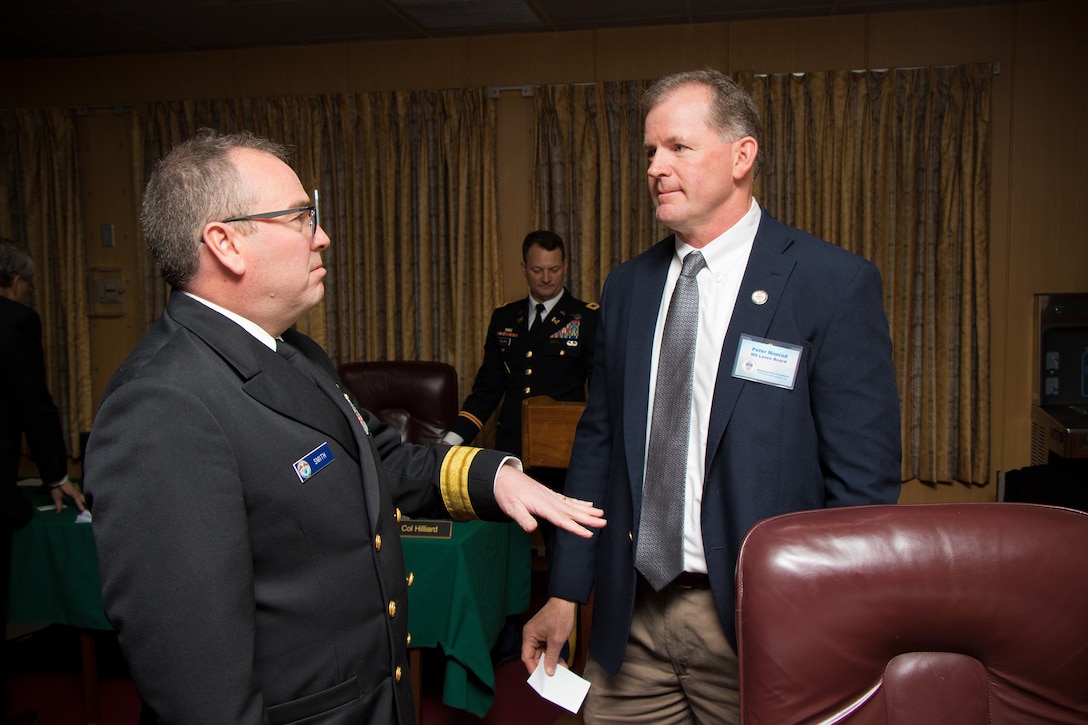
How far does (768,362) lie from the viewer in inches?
57.5

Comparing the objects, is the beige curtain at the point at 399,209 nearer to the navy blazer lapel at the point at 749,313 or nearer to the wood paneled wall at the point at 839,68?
the wood paneled wall at the point at 839,68

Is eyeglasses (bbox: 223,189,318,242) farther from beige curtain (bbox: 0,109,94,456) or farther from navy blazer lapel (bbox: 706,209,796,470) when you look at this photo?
beige curtain (bbox: 0,109,94,456)

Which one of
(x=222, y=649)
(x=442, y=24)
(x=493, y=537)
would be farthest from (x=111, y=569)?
(x=442, y=24)

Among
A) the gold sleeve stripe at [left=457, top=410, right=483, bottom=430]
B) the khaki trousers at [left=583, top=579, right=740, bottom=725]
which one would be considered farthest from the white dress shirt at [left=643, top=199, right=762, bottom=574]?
the gold sleeve stripe at [left=457, top=410, right=483, bottom=430]

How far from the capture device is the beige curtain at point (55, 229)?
18.0 ft

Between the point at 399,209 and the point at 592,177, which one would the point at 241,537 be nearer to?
the point at 592,177

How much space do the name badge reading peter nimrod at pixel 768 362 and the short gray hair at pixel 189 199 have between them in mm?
863

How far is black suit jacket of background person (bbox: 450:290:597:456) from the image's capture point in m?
3.80

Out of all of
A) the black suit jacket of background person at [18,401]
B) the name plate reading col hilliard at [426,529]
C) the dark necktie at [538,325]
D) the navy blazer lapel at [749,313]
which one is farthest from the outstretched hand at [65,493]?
the navy blazer lapel at [749,313]

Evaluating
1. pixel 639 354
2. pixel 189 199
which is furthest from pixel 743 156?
pixel 189 199

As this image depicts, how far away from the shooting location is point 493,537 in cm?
290

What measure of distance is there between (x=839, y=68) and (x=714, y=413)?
12.8ft

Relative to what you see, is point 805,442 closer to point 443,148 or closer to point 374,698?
point 374,698

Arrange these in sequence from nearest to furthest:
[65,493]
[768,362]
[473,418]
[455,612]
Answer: [768,362] → [455,612] → [65,493] → [473,418]
